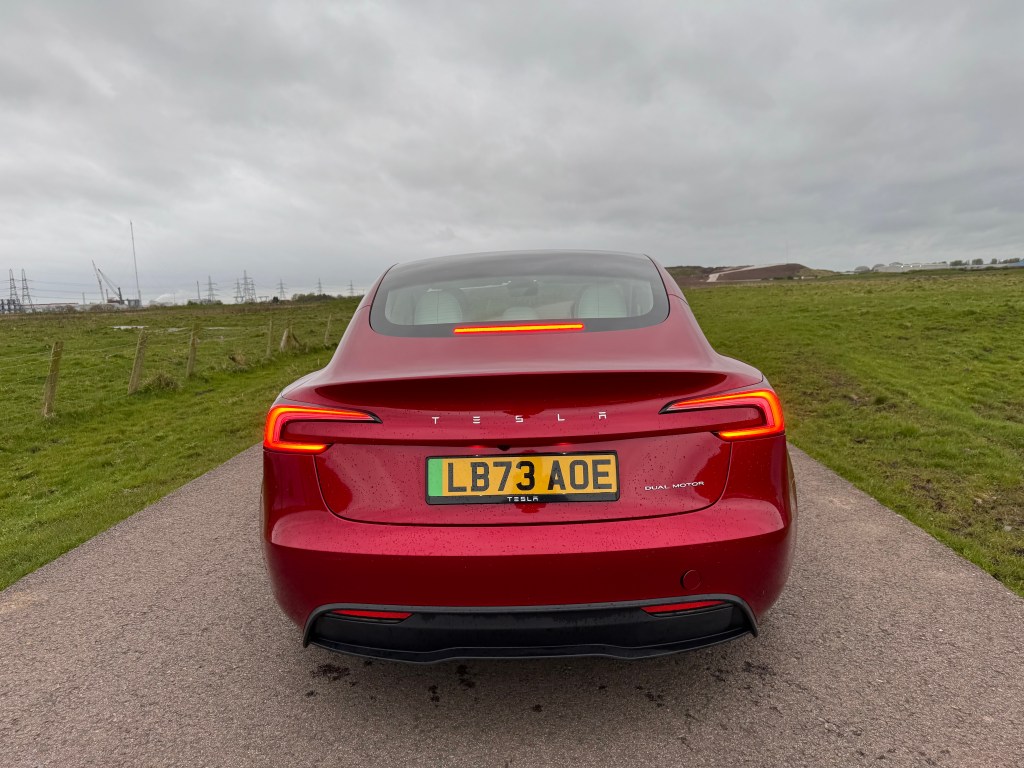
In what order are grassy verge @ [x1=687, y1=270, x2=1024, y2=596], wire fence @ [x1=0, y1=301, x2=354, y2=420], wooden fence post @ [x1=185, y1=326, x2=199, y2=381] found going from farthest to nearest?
wooden fence post @ [x1=185, y1=326, x2=199, y2=381]
wire fence @ [x1=0, y1=301, x2=354, y2=420]
grassy verge @ [x1=687, y1=270, x2=1024, y2=596]

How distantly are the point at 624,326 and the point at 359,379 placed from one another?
3.47 ft

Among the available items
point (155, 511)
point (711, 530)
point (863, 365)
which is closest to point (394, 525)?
point (711, 530)

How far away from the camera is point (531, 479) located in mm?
2145

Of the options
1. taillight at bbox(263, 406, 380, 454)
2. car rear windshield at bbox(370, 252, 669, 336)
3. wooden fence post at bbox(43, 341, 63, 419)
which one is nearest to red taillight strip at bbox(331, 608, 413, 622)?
taillight at bbox(263, 406, 380, 454)

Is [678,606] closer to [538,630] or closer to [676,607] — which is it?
[676,607]

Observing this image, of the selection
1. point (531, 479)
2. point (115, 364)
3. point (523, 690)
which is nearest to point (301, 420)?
point (531, 479)

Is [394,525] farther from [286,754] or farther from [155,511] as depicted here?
[155,511]

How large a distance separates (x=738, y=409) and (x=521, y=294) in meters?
1.22

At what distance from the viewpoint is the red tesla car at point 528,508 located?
6.93 ft

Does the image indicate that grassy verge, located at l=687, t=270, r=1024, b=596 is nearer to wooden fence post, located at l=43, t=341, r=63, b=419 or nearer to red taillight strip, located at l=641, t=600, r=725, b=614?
red taillight strip, located at l=641, t=600, r=725, b=614

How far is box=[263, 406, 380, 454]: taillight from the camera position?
222 cm

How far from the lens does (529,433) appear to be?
7.00 feet

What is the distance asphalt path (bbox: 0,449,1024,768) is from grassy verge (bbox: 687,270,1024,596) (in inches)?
38.9

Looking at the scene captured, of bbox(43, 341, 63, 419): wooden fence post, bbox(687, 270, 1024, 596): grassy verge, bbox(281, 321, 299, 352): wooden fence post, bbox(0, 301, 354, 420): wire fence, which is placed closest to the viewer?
bbox(687, 270, 1024, 596): grassy verge
